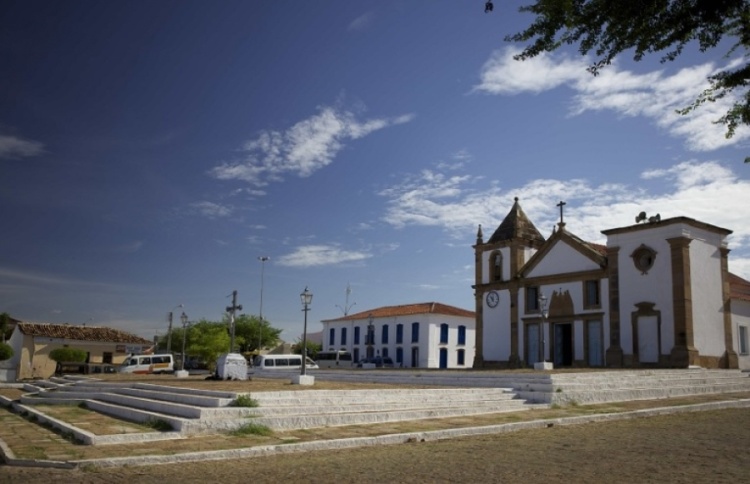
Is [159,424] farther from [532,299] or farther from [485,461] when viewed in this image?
[532,299]

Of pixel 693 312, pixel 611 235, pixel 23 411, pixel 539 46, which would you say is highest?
pixel 611 235

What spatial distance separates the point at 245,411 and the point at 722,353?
22837mm

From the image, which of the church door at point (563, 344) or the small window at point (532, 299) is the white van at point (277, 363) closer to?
the small window at point (532, 299)

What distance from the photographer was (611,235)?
28906mm

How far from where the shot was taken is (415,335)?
2014 inches

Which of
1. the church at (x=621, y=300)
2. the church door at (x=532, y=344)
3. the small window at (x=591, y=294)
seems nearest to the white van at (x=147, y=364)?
the church at (x=621, y=300)

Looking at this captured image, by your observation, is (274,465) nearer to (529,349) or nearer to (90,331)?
(529,349)

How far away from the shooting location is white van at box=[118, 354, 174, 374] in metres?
34.3

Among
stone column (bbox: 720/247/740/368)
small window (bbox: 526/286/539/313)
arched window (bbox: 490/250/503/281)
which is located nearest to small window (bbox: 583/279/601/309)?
small window (bbox: 526/286/539/313)

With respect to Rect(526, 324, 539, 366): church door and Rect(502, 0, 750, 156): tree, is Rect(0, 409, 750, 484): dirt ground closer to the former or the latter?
Rect(502, 0, 750, 156): tree

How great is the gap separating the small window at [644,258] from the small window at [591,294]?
2.45m

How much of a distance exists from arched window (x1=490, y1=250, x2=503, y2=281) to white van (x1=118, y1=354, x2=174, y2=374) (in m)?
19.7

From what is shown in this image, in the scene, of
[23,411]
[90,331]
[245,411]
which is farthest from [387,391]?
[90,331]

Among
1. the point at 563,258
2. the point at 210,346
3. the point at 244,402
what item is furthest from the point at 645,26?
the point at 210,346
